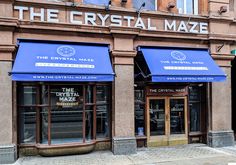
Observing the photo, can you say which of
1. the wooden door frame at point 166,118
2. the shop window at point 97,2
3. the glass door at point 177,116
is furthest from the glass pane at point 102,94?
the shop window at point 97,2

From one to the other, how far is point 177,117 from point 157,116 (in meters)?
0.96

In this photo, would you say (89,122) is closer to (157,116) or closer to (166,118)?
(157,116)

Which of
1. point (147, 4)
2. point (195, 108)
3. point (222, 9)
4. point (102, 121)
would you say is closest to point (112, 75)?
point (102, 121)

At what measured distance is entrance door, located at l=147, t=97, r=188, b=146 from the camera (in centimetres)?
1170

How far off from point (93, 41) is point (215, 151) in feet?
20.5

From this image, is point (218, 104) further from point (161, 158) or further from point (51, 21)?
point (51, 21)

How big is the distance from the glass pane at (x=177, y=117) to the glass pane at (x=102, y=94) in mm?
2851

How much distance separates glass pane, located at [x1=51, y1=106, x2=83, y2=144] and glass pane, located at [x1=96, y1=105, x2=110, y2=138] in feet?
2.44

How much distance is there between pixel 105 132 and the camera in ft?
36.0

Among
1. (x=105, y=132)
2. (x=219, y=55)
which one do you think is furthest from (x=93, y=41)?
(x=219, y=55)

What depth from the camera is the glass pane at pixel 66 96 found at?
1016cm

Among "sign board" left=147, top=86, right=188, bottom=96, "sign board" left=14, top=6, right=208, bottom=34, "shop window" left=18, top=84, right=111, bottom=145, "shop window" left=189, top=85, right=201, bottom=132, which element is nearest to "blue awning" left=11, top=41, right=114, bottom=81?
"sign board" left=14, top=6, right=208, bottom=34

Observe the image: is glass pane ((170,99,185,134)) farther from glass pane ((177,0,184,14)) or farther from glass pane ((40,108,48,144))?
glass pane ((40,108,48,144))

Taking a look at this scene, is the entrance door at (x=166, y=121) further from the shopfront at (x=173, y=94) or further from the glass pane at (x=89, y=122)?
the glass pane at (x=89, y=122)
